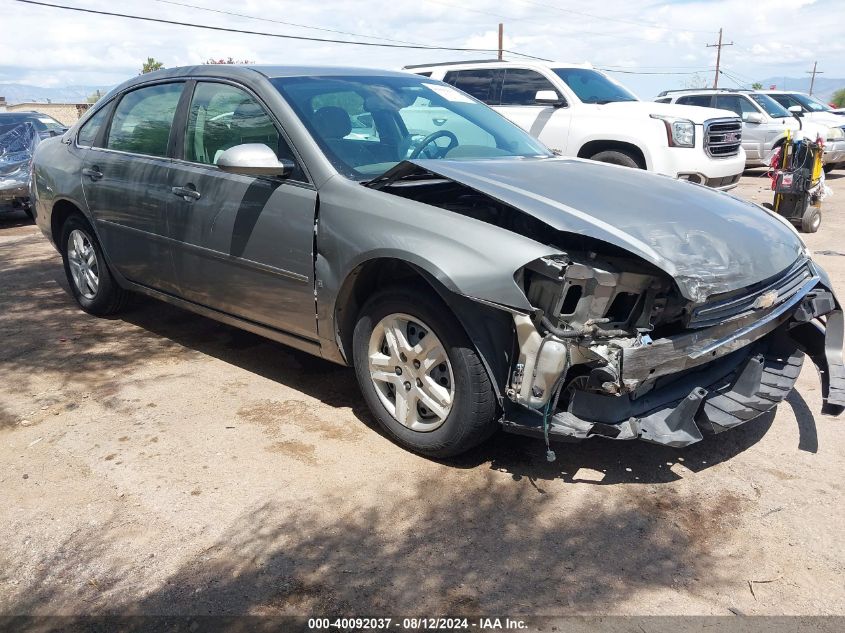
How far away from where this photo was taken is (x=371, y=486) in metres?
3.38

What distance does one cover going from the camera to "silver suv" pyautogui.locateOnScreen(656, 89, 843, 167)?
15.6 meters

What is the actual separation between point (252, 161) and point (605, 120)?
21.7ft

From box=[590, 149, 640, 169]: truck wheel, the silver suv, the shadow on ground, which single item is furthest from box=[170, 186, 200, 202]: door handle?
the silver suv

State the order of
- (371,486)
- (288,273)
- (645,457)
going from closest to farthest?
1. (371,486)
2. (645,457)
3. (288,273)

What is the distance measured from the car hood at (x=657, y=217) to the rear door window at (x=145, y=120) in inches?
78.1

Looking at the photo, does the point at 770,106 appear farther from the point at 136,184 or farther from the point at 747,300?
the point at 136,184

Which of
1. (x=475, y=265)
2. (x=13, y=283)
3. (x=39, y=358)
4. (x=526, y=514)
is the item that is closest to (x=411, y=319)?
(x=475, y=265)

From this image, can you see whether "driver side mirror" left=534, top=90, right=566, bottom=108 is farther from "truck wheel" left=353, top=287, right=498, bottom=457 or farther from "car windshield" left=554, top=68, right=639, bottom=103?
"truck wheel" left=353, top=287, right=498, bottom=457

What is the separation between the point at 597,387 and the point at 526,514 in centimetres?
63

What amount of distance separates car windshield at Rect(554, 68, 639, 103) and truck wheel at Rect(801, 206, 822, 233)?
2806 millimetres

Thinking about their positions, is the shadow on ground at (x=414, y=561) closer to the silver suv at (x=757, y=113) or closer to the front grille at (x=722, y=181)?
the front grille at (x=722, y=181)

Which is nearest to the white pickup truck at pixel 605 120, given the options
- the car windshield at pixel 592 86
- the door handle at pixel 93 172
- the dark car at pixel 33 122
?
the car windshield at pixel 592 86

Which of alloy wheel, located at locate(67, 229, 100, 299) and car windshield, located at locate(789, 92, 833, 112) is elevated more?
alloy wheel, located at locate(67, 229, 100, 299)

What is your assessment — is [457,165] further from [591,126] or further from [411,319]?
[591,126]
